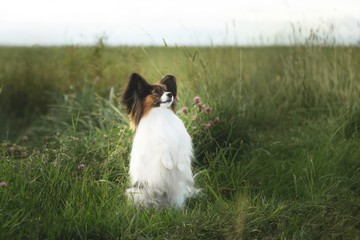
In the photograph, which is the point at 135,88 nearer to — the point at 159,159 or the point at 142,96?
the point at 142,96

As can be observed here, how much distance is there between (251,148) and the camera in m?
4.17

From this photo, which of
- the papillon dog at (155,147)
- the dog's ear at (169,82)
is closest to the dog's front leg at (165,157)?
the papillon dog at (155,147)

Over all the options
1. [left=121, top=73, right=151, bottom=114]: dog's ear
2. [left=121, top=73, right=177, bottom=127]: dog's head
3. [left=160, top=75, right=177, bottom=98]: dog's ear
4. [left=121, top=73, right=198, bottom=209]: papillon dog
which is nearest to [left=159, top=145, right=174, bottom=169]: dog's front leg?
[left=121, top=73, right=198, bottom=209]: papillon dog

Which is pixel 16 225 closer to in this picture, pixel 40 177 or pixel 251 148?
pixel 40 177

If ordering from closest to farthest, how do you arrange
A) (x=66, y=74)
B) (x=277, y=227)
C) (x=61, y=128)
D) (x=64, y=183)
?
(x=277, y=227) < (x=64, y=183) < (x=61, y=128) < (x=66, y=74)

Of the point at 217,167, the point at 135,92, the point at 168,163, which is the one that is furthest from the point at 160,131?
the point at 217,167

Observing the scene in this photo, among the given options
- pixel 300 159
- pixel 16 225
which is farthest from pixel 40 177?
pixel 300 159

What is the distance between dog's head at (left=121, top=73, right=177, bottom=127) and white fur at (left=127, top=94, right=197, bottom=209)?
43 mm

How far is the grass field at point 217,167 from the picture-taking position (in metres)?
2.54

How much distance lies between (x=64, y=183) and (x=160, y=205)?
83 cm

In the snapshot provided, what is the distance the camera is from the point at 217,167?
148 inches

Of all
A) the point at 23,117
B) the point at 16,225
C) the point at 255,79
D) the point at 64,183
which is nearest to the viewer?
the point at 16,225

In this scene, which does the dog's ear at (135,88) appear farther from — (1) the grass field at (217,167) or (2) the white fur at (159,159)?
(1) the grass field at (217,167)

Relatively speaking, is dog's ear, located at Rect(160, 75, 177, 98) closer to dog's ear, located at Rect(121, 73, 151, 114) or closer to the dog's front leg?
dog's ear, located at Rect(121, 73, 151, 114)
